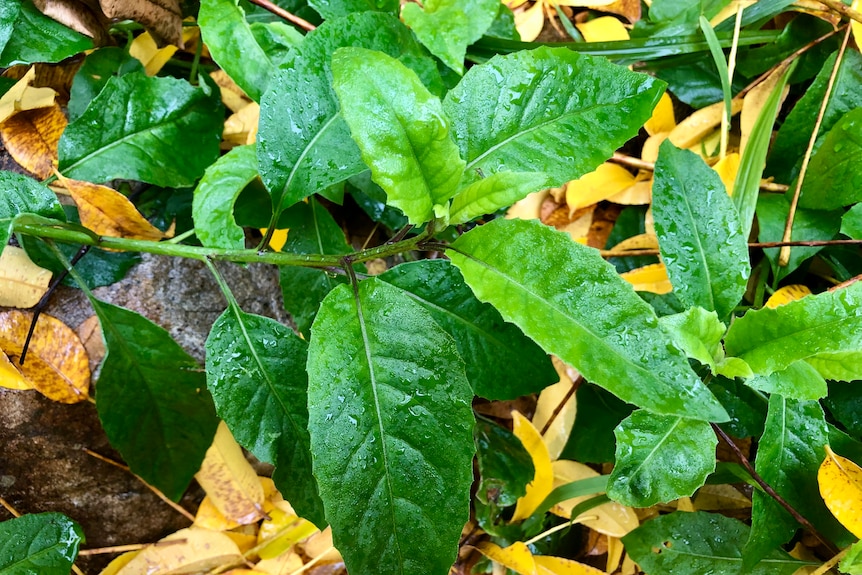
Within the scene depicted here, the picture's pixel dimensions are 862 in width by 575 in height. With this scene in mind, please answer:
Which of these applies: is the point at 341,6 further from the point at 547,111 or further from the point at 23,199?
the point at 23,199

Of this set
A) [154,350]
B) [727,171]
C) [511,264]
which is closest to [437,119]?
[511,264]

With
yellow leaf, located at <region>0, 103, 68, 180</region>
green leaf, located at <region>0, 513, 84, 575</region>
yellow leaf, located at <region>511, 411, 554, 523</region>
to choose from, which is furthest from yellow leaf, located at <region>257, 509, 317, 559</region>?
yellow leaf, located at <region>0, 103, 68, 180</region>

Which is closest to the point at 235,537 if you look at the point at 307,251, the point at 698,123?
the point at 307,251

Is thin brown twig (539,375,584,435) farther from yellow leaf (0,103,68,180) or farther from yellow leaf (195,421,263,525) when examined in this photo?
yellow leaf (0,103,68,180)

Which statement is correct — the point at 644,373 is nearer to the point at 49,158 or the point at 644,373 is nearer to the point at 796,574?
the point at 796,574

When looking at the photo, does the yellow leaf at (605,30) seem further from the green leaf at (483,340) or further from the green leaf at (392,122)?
the green leaf at (392,122)

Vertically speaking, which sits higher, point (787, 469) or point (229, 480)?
point (787, 469)
